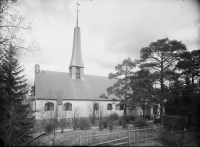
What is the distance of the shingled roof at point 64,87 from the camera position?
63.9ft

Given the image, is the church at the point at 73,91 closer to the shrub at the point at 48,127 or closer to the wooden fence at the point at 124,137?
the shrub at the point at 48,127

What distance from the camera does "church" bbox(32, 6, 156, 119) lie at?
61.8 ft

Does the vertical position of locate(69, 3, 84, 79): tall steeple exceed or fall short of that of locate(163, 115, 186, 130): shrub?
it exceeds it

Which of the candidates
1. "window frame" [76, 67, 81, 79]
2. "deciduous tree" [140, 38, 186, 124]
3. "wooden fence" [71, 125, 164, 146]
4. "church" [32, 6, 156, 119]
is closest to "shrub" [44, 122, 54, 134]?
"church" [32, 6, 156, 119]

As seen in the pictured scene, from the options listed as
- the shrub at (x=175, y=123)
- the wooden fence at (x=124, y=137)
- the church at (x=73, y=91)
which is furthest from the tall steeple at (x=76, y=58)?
the shrub at (x=175, y=123)

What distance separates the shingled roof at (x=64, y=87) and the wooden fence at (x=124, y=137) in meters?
12.9

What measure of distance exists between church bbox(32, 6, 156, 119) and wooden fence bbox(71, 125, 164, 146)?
9458 mm

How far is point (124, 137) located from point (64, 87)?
632 inches

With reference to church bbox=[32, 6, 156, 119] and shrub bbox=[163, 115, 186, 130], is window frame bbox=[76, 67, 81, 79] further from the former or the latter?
shrub bbox=[163, 115, 186, 130]

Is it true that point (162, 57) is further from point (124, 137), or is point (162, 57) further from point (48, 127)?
point (48, 127)

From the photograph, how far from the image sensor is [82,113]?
68.9 ft

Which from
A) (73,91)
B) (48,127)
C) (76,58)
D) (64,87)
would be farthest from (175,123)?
(76,58)

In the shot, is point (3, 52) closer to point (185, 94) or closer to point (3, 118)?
point (3, 118)

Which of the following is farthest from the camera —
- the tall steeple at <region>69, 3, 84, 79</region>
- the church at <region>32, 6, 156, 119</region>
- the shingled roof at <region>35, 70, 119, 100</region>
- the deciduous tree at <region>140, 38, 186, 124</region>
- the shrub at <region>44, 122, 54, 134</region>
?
the tall steeple at <region>69, 3, 84, 79</region>
